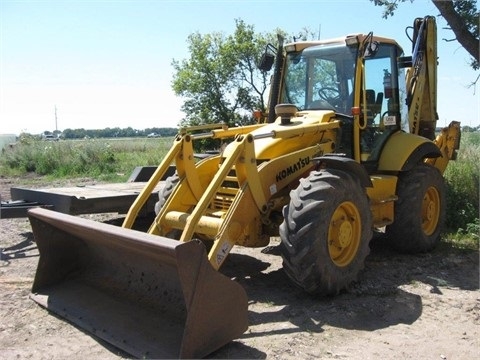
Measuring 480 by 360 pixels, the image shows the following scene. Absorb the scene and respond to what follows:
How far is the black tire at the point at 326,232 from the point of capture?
14.9 ft

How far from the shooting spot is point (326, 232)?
4676mm

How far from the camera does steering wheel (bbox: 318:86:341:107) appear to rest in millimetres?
6148

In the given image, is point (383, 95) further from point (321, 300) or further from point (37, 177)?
point (37, 177)

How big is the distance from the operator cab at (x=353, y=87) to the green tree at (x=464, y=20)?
1.77m

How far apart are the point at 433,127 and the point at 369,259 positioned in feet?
8.81

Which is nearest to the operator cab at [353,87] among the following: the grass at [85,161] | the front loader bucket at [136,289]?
the front loader bucket at [136,289]

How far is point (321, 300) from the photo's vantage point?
4.88 m

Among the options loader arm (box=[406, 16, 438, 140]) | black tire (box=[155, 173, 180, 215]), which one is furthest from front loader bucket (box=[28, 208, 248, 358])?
loader arm (box=[406, 16, 438, 140])

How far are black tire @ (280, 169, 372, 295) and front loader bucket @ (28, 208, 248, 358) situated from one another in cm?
86

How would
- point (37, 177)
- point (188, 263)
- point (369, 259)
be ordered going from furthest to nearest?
point (37, 177), point (369, 259), point (188, 263)

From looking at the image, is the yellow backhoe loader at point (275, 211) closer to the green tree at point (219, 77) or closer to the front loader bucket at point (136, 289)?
the front loader bucket at point (136, 289)

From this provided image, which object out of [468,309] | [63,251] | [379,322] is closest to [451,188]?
[468,309]

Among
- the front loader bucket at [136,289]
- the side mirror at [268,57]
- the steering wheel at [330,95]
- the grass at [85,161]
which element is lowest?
the front loader bucket at [136,289]

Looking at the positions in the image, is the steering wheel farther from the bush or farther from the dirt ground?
the bush
